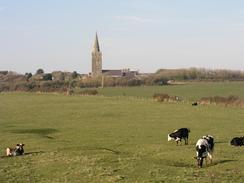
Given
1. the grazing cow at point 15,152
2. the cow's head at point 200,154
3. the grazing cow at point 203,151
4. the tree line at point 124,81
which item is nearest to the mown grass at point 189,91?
the tree line at point 124,81

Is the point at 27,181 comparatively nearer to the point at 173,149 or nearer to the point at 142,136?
the point at 173,149

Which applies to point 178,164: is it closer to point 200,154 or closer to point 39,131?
point 200,154

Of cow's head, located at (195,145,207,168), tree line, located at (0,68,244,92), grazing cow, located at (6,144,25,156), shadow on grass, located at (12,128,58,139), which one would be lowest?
shadow on grass, located at (12,128,58,139)

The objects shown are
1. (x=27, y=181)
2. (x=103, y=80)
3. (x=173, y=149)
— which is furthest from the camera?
(x=103, y=80)

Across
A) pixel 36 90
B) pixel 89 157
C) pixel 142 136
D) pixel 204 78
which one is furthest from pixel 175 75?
pixel 89 157

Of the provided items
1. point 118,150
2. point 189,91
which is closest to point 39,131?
point 118,150

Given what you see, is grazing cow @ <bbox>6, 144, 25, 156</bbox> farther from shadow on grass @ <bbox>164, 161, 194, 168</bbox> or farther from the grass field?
shadow on grass @ <bbox>164, 161, 194, 168</bbox>

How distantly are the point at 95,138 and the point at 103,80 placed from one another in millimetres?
122876

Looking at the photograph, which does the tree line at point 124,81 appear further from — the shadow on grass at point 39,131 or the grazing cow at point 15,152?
the grazing cow at point 15,152

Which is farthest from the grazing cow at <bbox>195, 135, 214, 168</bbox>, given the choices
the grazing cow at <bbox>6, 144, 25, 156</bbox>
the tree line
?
the tree line

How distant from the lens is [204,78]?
559ft

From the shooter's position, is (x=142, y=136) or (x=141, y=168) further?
(x=142, y=136)

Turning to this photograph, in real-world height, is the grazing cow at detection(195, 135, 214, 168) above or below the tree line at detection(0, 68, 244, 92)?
below

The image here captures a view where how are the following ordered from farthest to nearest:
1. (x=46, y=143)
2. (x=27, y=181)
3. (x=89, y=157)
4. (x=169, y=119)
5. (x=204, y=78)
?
(x=204, y=78)
(x=169, y=119)
(x=46, y=143)
(x=89, y=157)
(x=27, y=181)
